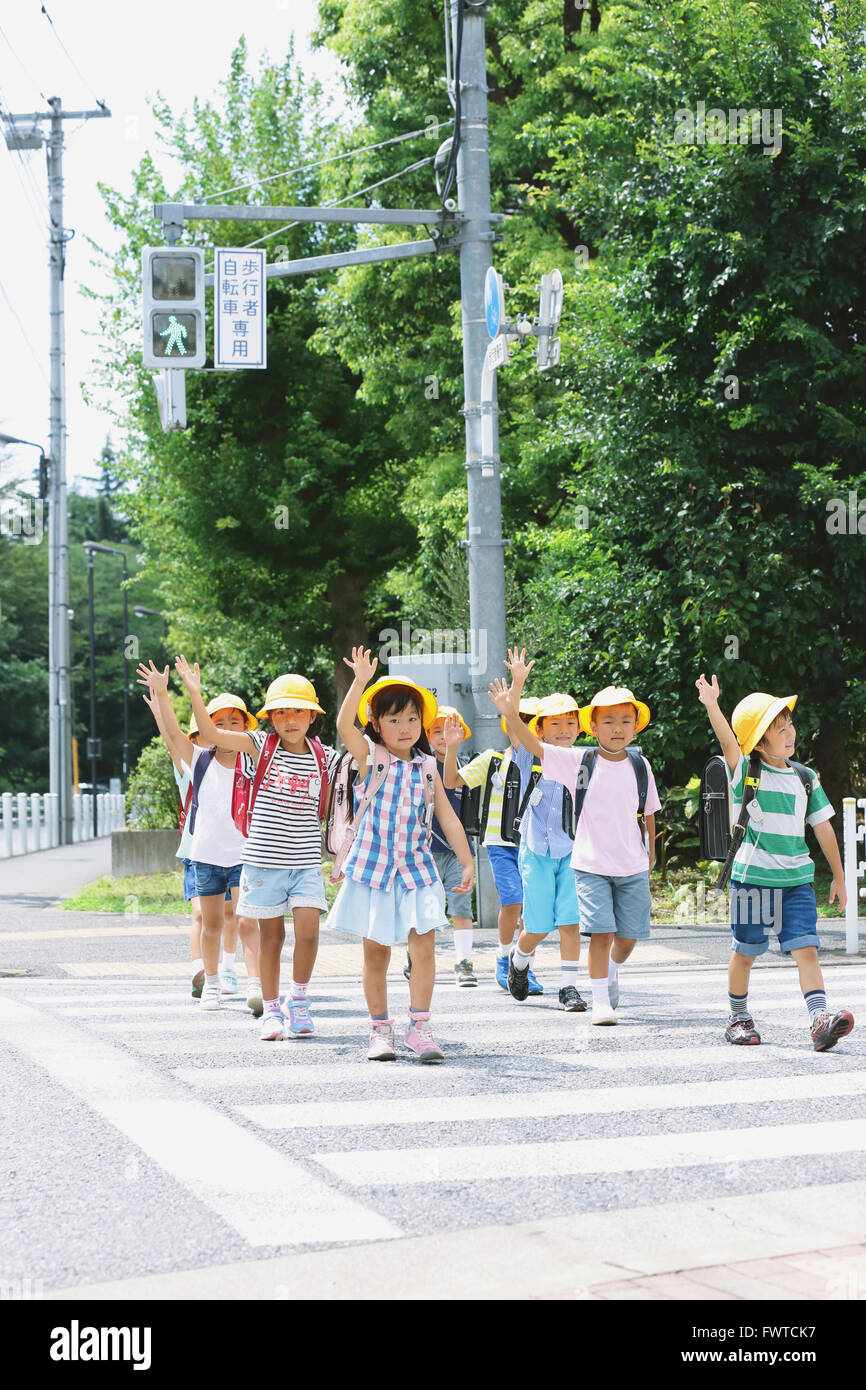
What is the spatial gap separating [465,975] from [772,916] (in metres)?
3.29

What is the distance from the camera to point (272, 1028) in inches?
309

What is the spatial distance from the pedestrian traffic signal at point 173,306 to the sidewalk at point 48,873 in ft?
22.7

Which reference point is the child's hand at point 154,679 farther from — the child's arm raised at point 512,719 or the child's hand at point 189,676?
the child's arm raised at point 512,719

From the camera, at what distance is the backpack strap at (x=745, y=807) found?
7234mm

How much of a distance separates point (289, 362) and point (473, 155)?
17.6m

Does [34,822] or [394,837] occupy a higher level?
[394,837]

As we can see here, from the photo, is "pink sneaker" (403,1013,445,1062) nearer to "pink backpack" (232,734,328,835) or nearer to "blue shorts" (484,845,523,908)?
"pink backpack" (232,734,328,835)

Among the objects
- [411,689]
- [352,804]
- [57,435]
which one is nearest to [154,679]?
[352,804]

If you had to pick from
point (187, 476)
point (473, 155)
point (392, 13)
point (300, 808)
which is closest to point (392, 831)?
point (300, 808)

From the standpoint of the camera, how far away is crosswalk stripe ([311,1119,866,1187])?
507cm

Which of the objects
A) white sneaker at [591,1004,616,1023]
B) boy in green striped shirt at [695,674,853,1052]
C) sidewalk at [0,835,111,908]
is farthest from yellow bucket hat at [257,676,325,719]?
sidewalk at [0,835,111,908]

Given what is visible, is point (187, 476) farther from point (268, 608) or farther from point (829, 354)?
point (829, 354)

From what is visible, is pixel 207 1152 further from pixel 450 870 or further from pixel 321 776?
pixel 450 870

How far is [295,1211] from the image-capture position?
457cm
